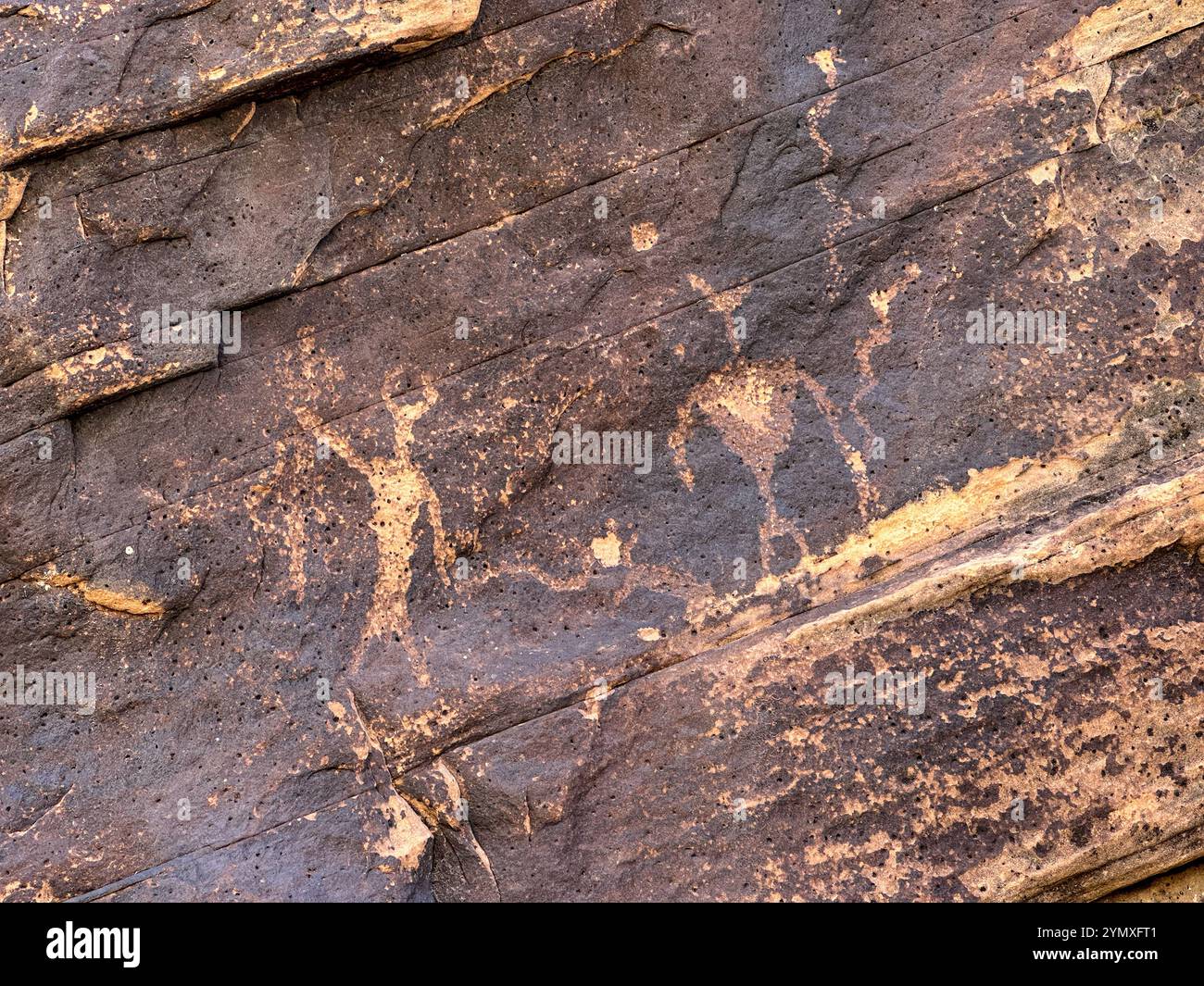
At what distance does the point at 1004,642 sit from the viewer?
5062 mm

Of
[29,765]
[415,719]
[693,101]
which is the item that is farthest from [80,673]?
[693,101]

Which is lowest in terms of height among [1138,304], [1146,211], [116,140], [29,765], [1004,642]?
[29,765]

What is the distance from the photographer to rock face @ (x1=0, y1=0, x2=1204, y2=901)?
198 inches

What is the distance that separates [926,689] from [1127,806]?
967 mm

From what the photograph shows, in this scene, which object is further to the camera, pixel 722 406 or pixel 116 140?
pixel 722 406

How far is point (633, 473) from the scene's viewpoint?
5.30m

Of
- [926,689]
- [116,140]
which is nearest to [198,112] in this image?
[116,140]

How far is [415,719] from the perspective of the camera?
519cm

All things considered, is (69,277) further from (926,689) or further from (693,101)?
(926,689)

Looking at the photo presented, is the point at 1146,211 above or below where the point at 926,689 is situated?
above

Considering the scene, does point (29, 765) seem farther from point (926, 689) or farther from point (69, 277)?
point (926, 689)

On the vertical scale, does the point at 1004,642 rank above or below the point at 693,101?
below

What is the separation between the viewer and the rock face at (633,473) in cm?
502

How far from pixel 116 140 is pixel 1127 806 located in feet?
16.6
